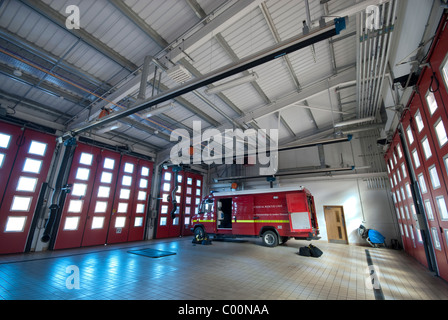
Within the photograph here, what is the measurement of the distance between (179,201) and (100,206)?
4.89 meters

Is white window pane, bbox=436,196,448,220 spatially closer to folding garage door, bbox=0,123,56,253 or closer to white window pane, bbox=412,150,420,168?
white window pane, bbox=412,150,420,168

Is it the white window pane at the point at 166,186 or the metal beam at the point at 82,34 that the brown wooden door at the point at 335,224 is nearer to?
the white window pane at the point at 166,186

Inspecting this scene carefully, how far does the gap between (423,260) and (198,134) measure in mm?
9422

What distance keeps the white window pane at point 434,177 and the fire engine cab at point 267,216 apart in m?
4.12

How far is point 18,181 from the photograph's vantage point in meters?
6.85

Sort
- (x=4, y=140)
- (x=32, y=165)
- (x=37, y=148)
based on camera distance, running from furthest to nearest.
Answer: (x=37, y=148)
(x=32, y=165)
(x=4, y=140)

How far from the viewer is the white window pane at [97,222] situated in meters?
8.78

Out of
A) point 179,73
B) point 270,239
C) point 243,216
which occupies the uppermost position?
point 179,73

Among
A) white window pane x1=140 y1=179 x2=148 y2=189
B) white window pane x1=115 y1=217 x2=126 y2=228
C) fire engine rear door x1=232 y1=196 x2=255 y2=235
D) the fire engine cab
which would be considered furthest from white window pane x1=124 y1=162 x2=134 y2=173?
fire engine rear door x1=232 y1=196 x2=255 y2=235

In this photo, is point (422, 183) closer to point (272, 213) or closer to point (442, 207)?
point (442, 207)

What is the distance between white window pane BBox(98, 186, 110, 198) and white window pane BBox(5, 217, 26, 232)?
263 centimetres

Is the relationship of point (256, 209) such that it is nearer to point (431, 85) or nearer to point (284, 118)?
point (284, 118)
